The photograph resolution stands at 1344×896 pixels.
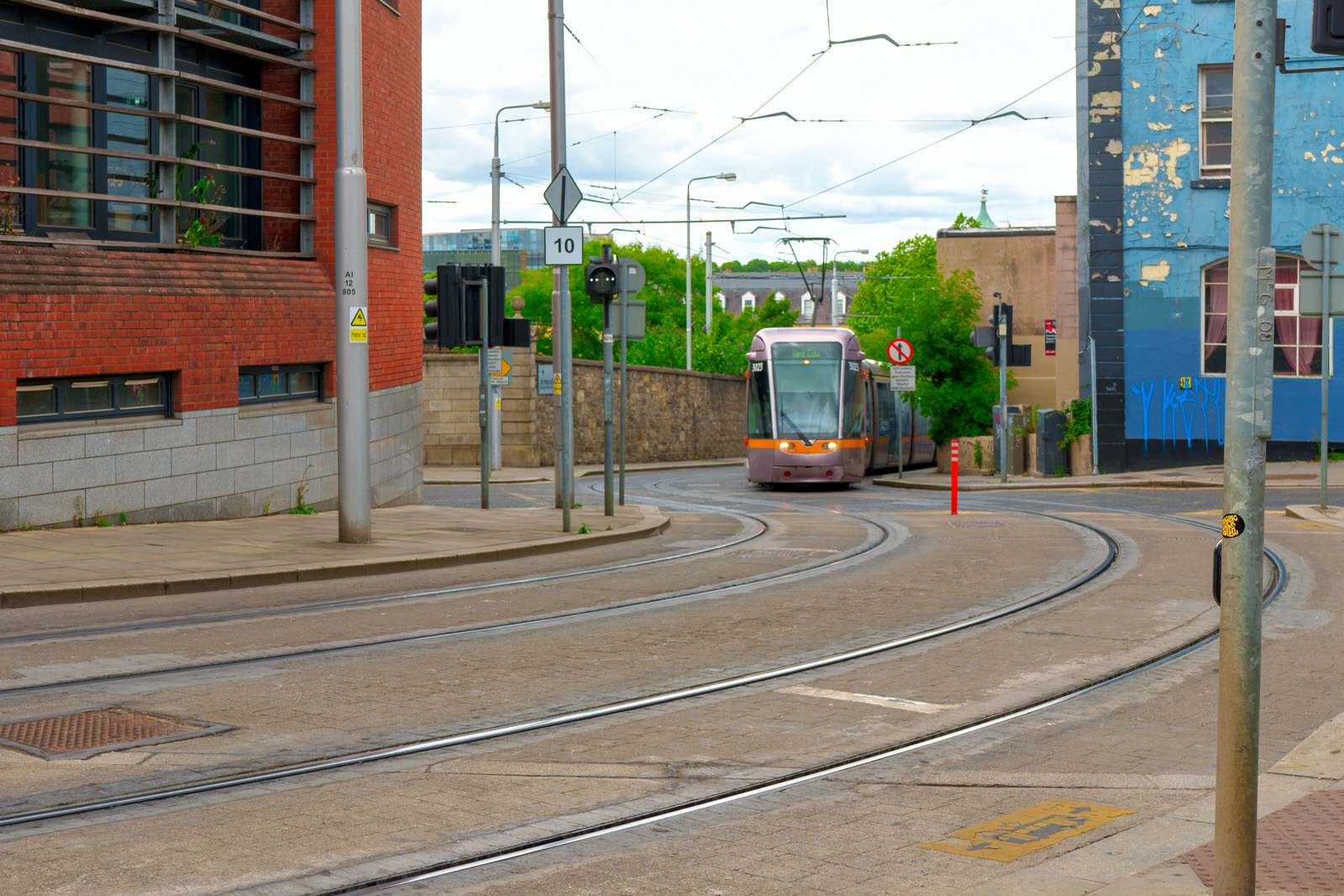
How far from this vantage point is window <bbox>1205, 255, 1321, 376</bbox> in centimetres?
2677

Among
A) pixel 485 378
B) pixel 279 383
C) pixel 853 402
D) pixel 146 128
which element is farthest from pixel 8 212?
pixel 853 402

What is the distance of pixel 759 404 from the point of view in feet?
89.8

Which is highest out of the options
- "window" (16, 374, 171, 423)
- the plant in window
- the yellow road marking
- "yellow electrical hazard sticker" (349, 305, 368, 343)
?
the plant in window

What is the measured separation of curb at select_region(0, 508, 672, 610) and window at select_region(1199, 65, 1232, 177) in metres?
17.1

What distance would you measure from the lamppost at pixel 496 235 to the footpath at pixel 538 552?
10405 millimetres

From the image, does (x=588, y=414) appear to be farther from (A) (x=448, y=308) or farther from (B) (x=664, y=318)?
(B) (x=664, y=318)

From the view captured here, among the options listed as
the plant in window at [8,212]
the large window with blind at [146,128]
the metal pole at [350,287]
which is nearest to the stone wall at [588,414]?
the large window with blind at [146,128]

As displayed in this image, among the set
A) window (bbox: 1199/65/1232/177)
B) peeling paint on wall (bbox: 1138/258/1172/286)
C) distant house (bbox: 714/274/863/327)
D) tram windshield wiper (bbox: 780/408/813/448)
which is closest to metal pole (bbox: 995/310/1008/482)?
peeling paint on wall (bbox: 1138/258/1172/286)

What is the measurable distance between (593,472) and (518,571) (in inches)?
858

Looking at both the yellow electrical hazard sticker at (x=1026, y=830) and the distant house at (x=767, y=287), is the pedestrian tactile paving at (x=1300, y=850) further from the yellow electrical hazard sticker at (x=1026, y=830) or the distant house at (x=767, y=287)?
the distant house at (x=767, y=287)

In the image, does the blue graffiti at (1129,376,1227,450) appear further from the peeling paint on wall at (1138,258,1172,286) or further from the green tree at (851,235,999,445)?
the green tree at (851,235,999,445)

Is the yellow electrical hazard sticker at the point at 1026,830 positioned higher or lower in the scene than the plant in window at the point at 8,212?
lower

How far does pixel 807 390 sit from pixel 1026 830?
21.8m

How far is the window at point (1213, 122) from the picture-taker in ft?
89.0
